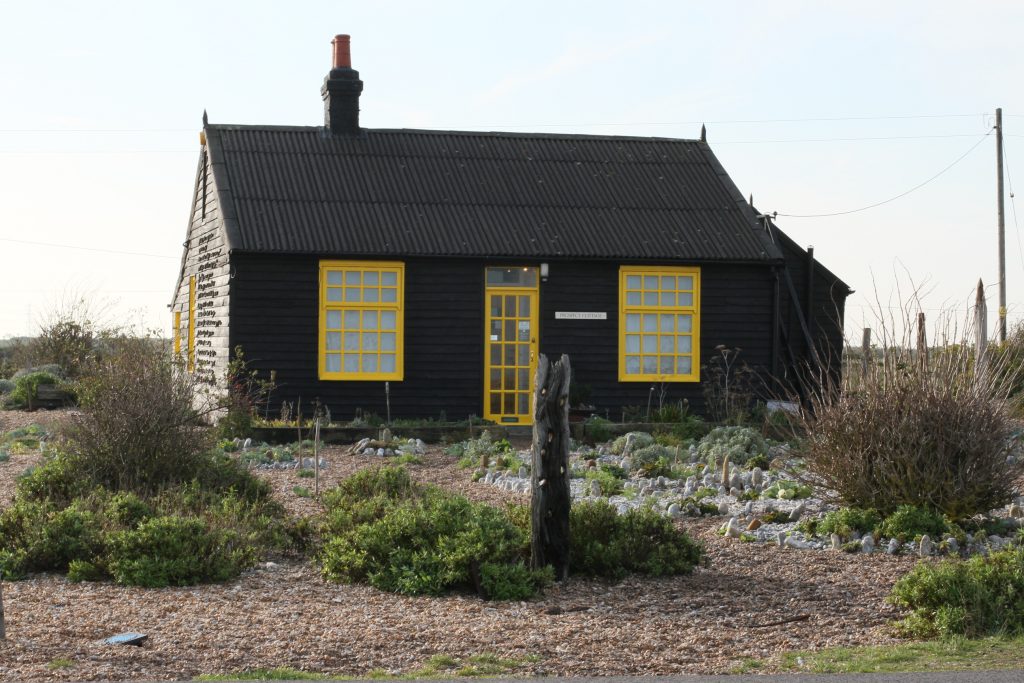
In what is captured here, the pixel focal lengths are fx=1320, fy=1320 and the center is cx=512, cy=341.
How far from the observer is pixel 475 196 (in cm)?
2050

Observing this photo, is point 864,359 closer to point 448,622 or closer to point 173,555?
point 448,622

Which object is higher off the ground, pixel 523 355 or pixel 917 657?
pixel 523 355

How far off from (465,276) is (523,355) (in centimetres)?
147

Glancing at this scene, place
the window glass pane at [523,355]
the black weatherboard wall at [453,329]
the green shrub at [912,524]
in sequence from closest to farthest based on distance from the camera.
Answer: the green shrub at [912,524], the black weatherboard wall at [453,329], the window glass pane at [523,355]

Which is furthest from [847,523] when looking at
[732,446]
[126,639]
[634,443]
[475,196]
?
[475,196]

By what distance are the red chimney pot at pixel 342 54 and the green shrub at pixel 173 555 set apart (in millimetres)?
13642

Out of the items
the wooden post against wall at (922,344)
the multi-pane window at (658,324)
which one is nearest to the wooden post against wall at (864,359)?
the wooden post against wall at (922,344)

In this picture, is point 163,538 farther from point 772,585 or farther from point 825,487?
point 825,487

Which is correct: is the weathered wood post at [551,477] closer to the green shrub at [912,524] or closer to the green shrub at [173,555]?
the green shrub at [173,555]

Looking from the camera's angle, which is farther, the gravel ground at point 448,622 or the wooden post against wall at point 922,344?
the wooden post against wall at point 922,344

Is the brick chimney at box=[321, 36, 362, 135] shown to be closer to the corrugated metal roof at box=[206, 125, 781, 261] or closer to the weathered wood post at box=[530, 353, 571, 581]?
the corrugated metal roof at box=[206, 125, 781, 261]

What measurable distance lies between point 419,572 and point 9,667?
2.88m

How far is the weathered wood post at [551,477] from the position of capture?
8961mm

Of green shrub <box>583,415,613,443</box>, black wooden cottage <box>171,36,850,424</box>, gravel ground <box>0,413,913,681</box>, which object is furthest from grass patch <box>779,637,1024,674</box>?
black wooden cottage <box>171,36,850,424</box>
